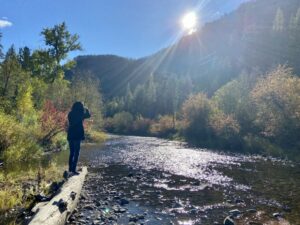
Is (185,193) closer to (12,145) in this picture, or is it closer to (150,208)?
(150,208)

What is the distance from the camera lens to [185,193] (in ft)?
52.1

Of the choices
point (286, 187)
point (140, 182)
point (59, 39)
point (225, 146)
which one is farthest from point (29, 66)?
point (286, 187)

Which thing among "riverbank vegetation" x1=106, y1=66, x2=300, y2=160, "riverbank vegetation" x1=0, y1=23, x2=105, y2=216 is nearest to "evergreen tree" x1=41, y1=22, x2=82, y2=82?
"riverbank vegetation" x1=0, y1=23, x2=105, y2=216

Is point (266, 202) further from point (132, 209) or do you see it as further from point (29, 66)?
point (29, 66)

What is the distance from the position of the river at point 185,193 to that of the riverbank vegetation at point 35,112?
8.35 ft

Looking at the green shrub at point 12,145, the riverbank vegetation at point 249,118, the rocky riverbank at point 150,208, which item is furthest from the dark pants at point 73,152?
the riverbank vegetation at point 249,118

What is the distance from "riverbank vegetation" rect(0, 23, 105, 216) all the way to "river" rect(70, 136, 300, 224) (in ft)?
8.35

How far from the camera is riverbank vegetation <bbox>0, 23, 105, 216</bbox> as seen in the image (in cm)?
1605

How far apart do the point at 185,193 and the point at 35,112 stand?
2820 cm

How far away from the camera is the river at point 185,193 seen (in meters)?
12.2

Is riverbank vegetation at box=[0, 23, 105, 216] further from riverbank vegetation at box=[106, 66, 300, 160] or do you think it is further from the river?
riverbank vegetation at box=[106, 66, 300, 160]

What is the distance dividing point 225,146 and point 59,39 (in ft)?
98.5

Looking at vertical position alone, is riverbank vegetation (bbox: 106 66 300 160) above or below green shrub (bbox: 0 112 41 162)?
above

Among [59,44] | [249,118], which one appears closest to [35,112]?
[59,44]
